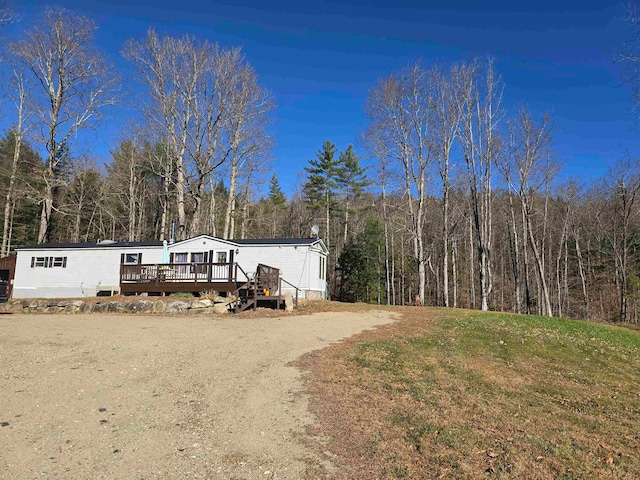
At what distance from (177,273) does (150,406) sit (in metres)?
16.2

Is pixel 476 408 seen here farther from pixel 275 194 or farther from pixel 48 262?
pixel 275 194

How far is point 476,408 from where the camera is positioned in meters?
5.40

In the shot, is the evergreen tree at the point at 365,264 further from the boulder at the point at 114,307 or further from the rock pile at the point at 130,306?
the boulder at the point at 114,307

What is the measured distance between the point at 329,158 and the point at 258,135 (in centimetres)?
1220

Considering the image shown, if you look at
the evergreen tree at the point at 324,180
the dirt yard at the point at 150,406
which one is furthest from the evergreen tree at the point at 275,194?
the dirt yard at the point at 150,406

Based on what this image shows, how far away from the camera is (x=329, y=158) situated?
3941 centimetres

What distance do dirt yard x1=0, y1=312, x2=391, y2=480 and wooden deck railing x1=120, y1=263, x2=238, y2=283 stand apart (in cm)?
903

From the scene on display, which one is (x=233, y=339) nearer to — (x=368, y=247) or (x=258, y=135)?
(x=258, y=135)

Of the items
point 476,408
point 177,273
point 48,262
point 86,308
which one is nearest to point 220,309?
point 86,308

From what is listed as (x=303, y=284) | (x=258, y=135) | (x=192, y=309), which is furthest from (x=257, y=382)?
(x=258, y=135)

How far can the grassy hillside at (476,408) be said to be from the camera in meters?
3.85

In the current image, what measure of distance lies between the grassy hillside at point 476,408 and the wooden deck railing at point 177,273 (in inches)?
415

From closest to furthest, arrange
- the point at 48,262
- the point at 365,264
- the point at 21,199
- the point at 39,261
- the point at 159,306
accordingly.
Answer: the point at 159,306, the point at 48,262, the point at 39,261, the point at 21,199, the point at 365,264

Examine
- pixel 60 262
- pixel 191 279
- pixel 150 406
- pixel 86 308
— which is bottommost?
pixel 150 406
